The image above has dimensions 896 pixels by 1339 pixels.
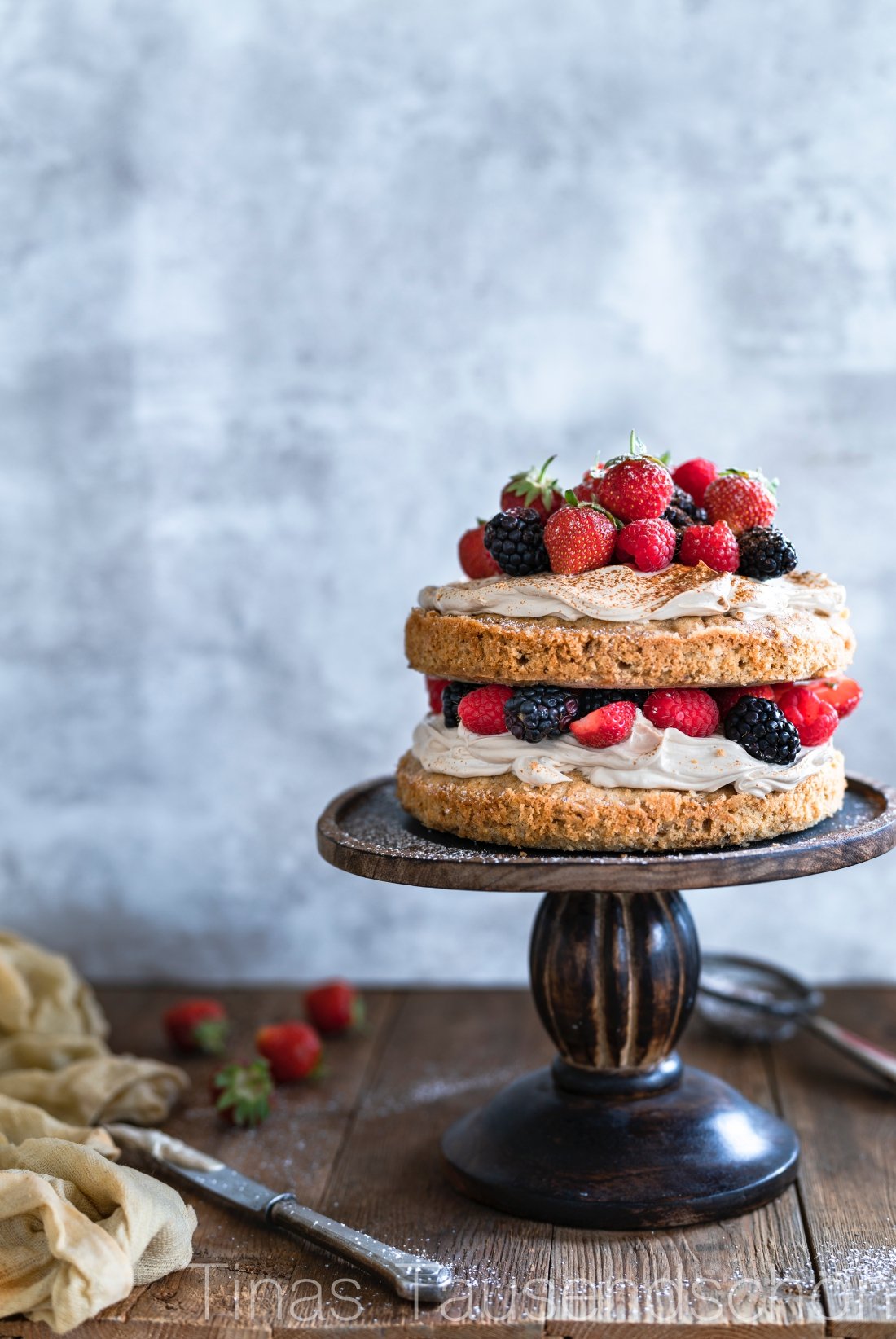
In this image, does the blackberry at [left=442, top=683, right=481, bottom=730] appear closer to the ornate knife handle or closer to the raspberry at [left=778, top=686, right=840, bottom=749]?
the raspberry at [left=778, top=686, right=840, bottom=749]

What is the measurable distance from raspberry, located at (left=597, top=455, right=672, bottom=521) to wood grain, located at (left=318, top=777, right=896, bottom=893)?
50 cm

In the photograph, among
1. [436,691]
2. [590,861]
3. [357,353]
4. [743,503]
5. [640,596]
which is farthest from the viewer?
[357,353]

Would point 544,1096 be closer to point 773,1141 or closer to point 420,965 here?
point 773,1141

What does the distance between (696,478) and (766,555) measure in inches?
9.6

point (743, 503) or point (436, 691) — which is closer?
point (743, 503)

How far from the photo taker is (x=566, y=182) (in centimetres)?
292

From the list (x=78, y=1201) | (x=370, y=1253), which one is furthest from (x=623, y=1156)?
(x=78, y=1201)

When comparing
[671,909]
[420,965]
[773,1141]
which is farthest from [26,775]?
[773,1141]

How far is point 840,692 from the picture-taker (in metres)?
2.11

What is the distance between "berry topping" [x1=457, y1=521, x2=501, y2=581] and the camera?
83.1 inches

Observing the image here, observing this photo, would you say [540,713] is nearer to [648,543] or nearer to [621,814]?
[621,814]

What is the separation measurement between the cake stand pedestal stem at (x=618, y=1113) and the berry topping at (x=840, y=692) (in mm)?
410

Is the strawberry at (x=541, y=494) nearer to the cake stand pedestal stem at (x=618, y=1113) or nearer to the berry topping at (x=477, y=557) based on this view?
the berry topping at (x=477, y=557)

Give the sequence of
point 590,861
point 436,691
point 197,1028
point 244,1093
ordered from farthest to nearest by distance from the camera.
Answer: point 197,1028 < point 244,1093 < point 436,691 < point 590,861
